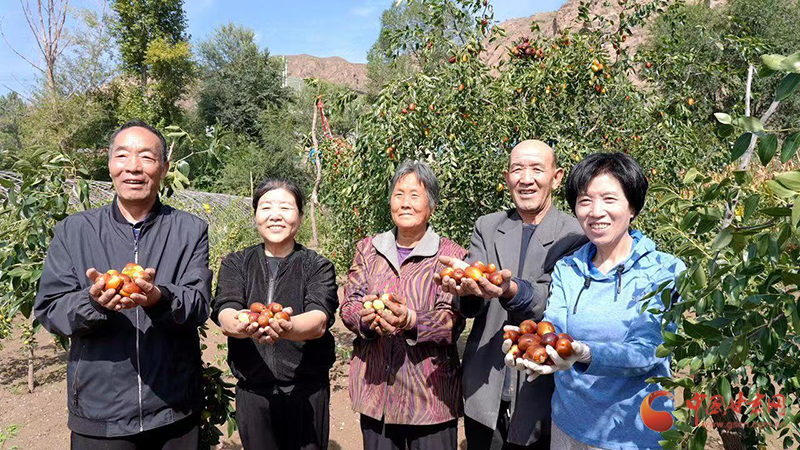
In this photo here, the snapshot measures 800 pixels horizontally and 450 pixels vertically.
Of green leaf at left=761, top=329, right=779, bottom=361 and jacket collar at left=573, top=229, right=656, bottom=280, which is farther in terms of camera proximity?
jacket collar at left=573, top=229, right=656, bottom=280

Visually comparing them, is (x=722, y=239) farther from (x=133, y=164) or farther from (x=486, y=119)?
(x=486, y=119)

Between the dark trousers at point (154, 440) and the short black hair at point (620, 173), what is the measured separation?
1679mm

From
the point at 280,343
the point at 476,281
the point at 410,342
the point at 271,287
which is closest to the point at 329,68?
the point at 271,287

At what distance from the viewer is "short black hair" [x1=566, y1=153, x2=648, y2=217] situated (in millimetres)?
1662

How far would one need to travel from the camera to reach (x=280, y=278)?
212 centimetres

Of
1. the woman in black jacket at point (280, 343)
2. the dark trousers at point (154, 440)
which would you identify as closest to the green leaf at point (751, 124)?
the woman in black jacket at point (280, 343)

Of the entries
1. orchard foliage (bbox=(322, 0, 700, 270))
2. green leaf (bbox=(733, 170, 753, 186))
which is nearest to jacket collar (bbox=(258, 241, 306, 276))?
orchard foliage (bbox=(322, 0, 700, 270))

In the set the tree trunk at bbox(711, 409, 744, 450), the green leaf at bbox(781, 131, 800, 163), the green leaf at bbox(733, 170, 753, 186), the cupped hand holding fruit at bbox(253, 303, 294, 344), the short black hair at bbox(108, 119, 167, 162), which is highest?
the short black hair at bbox(108, 119, 167, 162)

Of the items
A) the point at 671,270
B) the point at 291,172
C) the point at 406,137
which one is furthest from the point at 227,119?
the point at 671,270

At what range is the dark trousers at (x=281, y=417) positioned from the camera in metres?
2.07

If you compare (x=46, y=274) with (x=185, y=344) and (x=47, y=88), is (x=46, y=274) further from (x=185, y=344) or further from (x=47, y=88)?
(x=47, y=88)

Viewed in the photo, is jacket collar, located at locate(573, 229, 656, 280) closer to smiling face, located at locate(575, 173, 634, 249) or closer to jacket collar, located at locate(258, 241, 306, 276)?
smiling face, located at locate(575, 173, 634, 249)

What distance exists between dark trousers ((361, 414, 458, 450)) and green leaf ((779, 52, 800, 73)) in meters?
1.77

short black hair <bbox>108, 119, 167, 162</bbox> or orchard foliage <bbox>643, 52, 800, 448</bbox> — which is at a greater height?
short black hair <bbox>108, 119, 167, 162</bbox>
